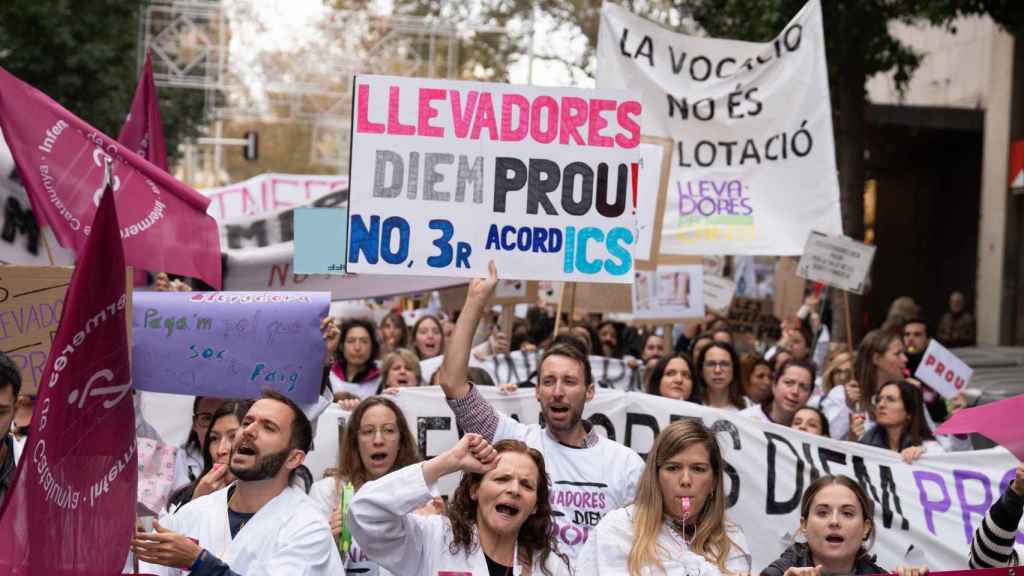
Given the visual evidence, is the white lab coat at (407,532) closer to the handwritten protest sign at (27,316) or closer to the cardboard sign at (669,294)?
the handwritten protest sign at (27,316)

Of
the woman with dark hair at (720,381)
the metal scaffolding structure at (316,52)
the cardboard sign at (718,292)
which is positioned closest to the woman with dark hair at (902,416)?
the woman with dark hair at (720,381)

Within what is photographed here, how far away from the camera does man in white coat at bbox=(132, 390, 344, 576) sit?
4543 mm

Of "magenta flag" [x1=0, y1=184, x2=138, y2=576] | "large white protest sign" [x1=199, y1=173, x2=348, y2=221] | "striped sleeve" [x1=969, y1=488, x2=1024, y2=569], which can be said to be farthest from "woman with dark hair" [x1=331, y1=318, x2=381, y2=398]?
"large white protest sign" [x1=199, y1=173, x2=348, y2=221]

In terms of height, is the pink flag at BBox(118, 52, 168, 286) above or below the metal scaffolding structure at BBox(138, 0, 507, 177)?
below

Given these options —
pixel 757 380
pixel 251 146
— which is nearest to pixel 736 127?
pixel 757 380

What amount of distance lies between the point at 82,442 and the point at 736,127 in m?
7.45

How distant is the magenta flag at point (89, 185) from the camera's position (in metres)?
6.77

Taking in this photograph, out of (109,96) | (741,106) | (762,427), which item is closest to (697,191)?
(741,106)

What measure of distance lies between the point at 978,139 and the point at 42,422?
80.2ft

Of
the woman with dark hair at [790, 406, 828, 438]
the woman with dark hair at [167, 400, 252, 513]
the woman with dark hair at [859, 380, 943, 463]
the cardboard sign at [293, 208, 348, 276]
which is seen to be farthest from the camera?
the woman with dark hair at [790, 406, 828, 438]

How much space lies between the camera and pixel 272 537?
15.0 feet

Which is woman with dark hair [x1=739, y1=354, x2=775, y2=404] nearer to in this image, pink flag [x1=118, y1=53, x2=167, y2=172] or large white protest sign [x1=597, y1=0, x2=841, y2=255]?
large white protest sign [x1=597, y1=0, x2=841, y2=255]

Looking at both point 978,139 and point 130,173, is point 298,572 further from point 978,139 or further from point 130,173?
point 978,139

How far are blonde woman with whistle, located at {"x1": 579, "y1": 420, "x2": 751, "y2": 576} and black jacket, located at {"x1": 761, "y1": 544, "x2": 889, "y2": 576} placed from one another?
100 mm
